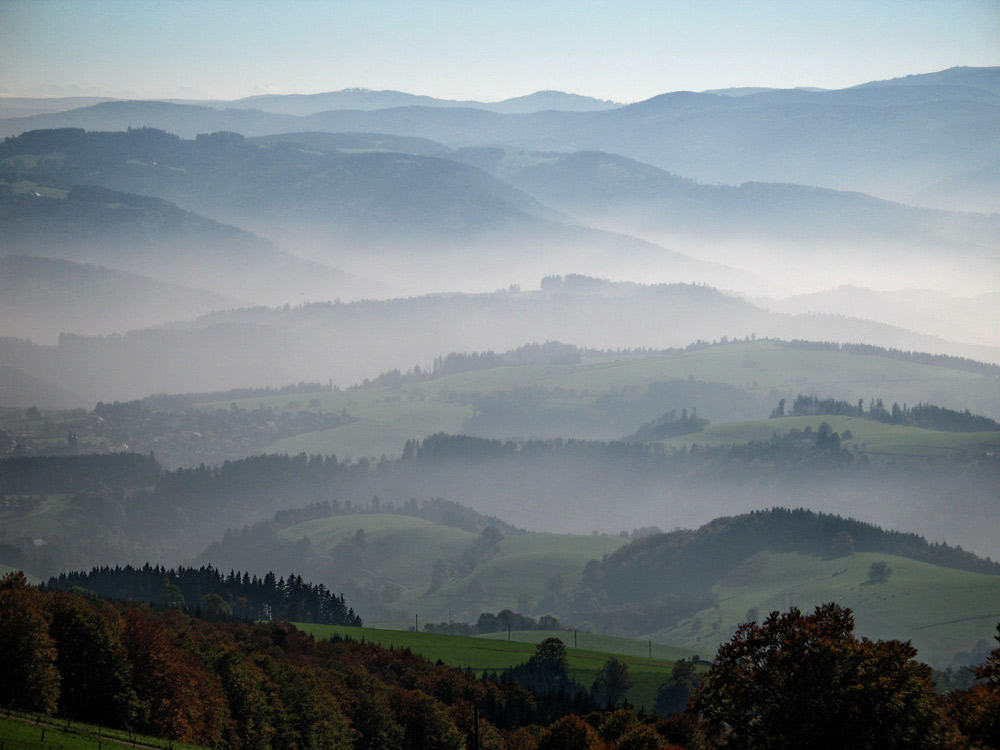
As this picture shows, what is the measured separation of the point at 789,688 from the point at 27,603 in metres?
56.4

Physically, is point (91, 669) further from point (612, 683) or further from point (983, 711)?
point (612, 683)

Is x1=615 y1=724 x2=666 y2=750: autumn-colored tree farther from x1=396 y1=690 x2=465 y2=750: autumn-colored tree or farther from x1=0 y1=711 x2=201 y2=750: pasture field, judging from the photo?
x1=396 y1=690 x2=465 y2=750: autumn-colored tree

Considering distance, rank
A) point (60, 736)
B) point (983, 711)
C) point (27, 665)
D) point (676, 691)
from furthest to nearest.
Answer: point (676, 691), point (27, 665), point (60, 736), point (983, 711)

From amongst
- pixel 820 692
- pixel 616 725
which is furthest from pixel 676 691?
pixel 820 692

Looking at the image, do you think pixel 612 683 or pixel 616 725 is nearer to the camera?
pixel 616 725

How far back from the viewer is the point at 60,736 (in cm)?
6231

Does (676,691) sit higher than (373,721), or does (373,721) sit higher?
(373,721)

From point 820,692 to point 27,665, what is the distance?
5129 centimetres

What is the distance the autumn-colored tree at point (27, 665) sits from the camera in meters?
74.6

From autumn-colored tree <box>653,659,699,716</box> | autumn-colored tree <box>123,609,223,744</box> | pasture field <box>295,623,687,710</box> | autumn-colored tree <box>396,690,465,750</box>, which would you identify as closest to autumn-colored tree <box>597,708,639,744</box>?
autumn-colored tree <box>396,690,465,750</box>

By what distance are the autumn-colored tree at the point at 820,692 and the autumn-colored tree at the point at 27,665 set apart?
44323mm

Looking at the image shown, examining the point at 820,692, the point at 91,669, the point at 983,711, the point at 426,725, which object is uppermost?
the point at 983,711

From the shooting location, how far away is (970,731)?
5450 cm

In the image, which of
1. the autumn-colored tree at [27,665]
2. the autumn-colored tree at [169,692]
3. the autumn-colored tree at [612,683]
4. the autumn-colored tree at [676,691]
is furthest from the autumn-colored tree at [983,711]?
the autumn-colored tree at [612,683]
